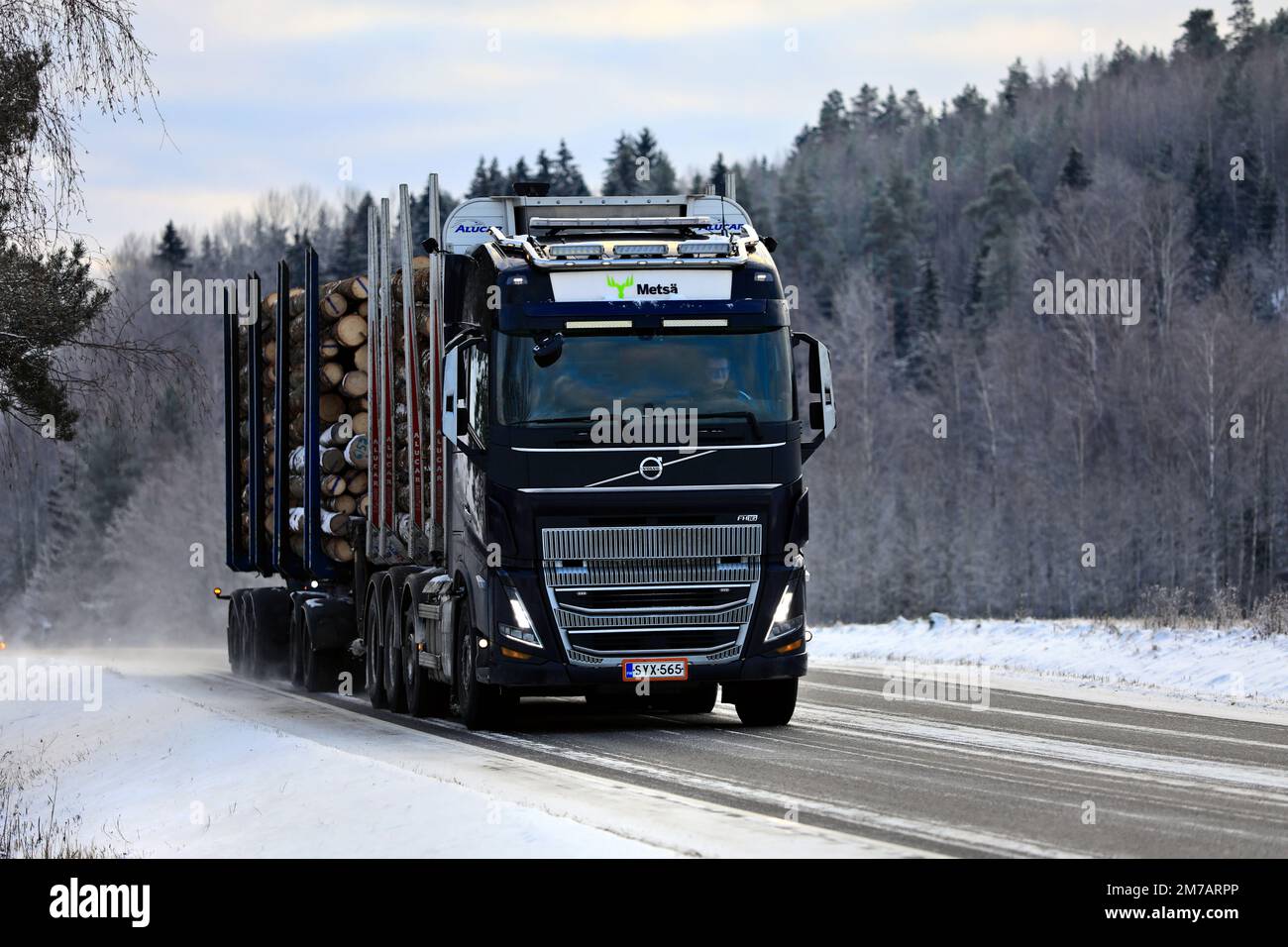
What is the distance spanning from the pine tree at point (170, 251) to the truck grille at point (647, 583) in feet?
341

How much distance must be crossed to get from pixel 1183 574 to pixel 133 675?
45947mm

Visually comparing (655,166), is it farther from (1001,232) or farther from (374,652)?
(374,652)

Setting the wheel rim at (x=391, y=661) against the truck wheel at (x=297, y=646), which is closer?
the wheel rim at (x=391, y=661)

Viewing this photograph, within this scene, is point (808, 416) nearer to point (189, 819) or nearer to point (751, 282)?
point (751, 282)

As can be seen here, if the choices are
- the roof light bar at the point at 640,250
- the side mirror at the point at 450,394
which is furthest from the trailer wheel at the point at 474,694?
the roof light bar at the point at 640,250

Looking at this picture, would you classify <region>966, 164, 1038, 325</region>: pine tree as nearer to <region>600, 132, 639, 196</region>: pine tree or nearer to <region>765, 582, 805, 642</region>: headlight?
<region>600, 132, 639, 196</region>: pine tree

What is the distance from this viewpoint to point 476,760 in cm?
1306

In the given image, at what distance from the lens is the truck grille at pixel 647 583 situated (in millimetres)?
14484

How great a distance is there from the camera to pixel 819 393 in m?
15.2

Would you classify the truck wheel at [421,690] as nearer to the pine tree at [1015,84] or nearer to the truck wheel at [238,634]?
the truck wheel at [238,634]

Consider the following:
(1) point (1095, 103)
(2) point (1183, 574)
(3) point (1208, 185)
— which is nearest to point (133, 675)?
(2) point (1183, 574)

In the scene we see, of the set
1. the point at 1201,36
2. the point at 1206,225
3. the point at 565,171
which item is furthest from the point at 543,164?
the point at 1201,36

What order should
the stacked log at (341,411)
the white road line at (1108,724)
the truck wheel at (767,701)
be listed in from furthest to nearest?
1. the stacked log at (341,411)
2. the truck wheel at (767,701)
3. the white road line at (1108,724)

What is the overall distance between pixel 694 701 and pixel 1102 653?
7251 millimetres
